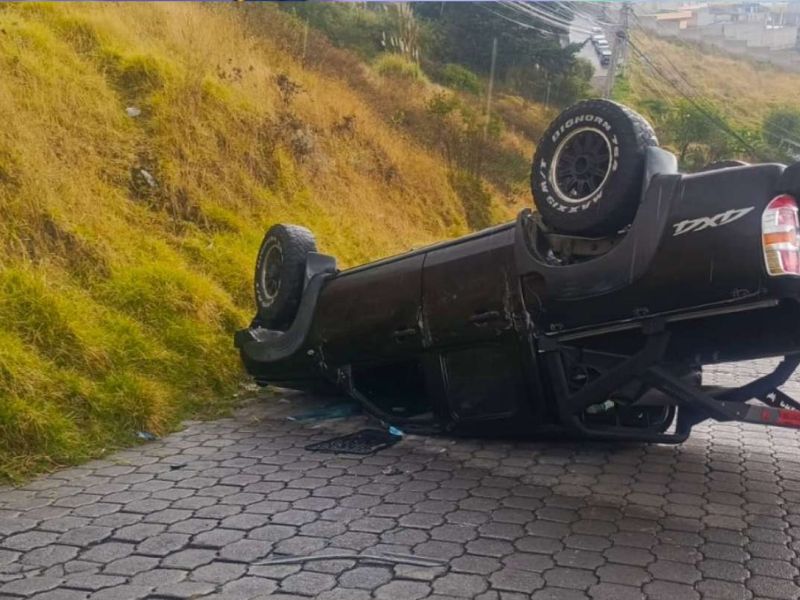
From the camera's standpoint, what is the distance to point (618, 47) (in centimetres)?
2441

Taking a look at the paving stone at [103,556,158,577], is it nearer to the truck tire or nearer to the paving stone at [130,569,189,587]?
the paving stone at [130,569,189,587]

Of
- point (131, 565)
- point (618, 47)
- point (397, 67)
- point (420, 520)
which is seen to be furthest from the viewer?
point (618, 47)

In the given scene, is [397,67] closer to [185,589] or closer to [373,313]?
[373,313]

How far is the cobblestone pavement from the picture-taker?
11.4 ft

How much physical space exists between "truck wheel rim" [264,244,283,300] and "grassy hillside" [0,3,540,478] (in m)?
1.01

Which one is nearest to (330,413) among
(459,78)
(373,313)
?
(373,313)

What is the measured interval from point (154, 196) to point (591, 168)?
5.93 meters

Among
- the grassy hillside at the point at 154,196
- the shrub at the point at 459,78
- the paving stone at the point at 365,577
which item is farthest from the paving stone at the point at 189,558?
the shrub at the point at 459,78


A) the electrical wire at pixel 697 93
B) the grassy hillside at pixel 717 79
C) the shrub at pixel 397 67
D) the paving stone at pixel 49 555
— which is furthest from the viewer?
the grassy hillside at pixel 717 79

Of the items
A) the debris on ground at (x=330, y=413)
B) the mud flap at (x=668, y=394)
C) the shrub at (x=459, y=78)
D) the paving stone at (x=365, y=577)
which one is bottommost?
the debris on ground at (x=330, y=413)

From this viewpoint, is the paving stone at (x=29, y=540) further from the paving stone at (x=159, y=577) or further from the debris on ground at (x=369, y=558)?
the debris on ground at (x=369, y=558)

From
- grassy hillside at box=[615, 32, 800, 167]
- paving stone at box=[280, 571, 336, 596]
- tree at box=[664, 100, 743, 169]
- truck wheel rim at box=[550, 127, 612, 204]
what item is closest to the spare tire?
truck wheel rim at box=[550, 127, 612, 204]

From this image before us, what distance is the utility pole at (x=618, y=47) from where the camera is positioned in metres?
24.0

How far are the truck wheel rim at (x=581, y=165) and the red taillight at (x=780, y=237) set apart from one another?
2.51 ft
